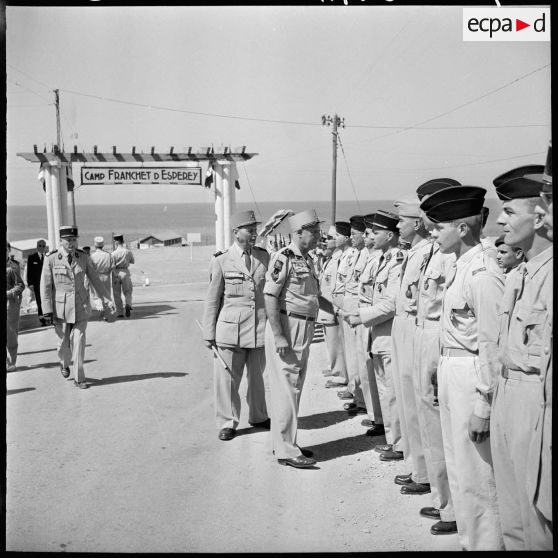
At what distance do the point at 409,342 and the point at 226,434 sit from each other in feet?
7.09

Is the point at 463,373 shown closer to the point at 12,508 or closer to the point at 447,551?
the point at 447,551

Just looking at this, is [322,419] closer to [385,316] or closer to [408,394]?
[385,316]

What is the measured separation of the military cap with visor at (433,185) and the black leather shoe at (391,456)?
215 centimetres

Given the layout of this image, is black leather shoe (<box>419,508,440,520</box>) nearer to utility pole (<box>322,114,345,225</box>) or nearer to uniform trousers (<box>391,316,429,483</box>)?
uniform trousers (<box>391,316,429,483</box>)

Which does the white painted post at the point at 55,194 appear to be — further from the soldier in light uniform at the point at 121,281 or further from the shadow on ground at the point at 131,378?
the shadow on ground at the point at 131,378

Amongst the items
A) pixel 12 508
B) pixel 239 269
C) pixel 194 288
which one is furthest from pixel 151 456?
pixel 194 288

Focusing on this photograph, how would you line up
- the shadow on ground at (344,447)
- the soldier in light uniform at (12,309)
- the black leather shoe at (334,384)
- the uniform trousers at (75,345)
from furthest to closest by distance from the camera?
the soldier in light uniform at (12,309)
the black leather shoe at (334,384)
the uniform trousers at (75,345)
the shadow on ground at (344,447)

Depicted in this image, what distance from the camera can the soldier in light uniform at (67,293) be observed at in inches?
368

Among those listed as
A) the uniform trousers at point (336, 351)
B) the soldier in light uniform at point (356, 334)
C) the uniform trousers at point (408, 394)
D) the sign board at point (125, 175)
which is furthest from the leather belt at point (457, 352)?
the sign board at point (125, 175)

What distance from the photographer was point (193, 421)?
24.9ft

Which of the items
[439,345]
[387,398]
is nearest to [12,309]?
[387,398]

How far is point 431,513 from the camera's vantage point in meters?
5.12

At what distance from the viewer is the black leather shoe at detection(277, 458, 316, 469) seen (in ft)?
20.3

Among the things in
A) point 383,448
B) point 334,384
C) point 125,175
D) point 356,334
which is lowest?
point 383,448
